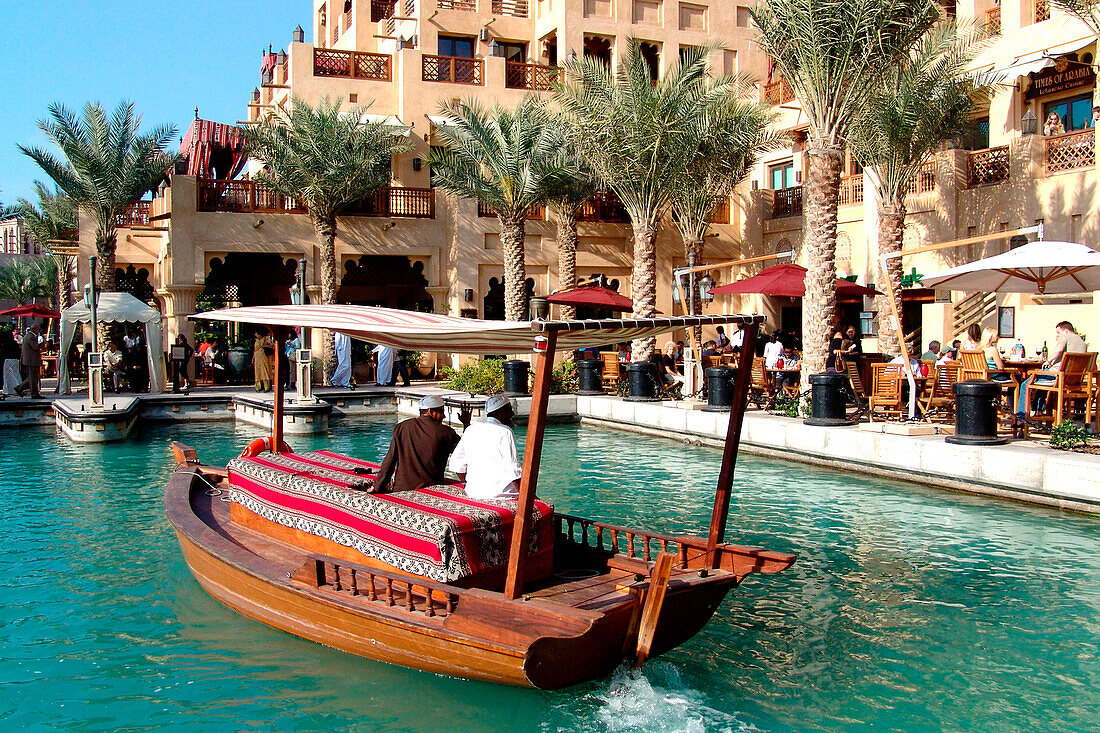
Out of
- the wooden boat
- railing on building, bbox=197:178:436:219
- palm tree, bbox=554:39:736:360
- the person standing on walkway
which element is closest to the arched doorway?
railing on building, bbox=197:178:436:219

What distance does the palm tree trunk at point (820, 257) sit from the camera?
682 inches

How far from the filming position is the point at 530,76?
103 feet

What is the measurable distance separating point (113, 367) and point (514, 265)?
1012cm

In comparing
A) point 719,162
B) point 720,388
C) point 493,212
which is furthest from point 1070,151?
point 493,212

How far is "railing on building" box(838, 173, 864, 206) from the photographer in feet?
87.9

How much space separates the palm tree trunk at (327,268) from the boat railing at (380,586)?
19363 mm

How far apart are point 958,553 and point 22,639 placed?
8.57 meters

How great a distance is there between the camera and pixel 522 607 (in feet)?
20.2

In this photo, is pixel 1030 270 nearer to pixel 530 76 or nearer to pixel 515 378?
pixel 515 378

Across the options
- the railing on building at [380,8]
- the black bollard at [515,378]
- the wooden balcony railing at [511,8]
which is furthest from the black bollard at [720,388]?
the railing on building at [380,8]

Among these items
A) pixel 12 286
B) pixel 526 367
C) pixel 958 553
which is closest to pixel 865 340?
pixel 526 367

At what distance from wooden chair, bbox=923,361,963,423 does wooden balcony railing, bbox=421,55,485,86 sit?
19.2m

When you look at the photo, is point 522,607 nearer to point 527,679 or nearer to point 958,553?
point 527,679

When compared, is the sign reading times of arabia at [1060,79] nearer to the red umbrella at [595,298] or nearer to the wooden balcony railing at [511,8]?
the red umbrella at [595,298]
